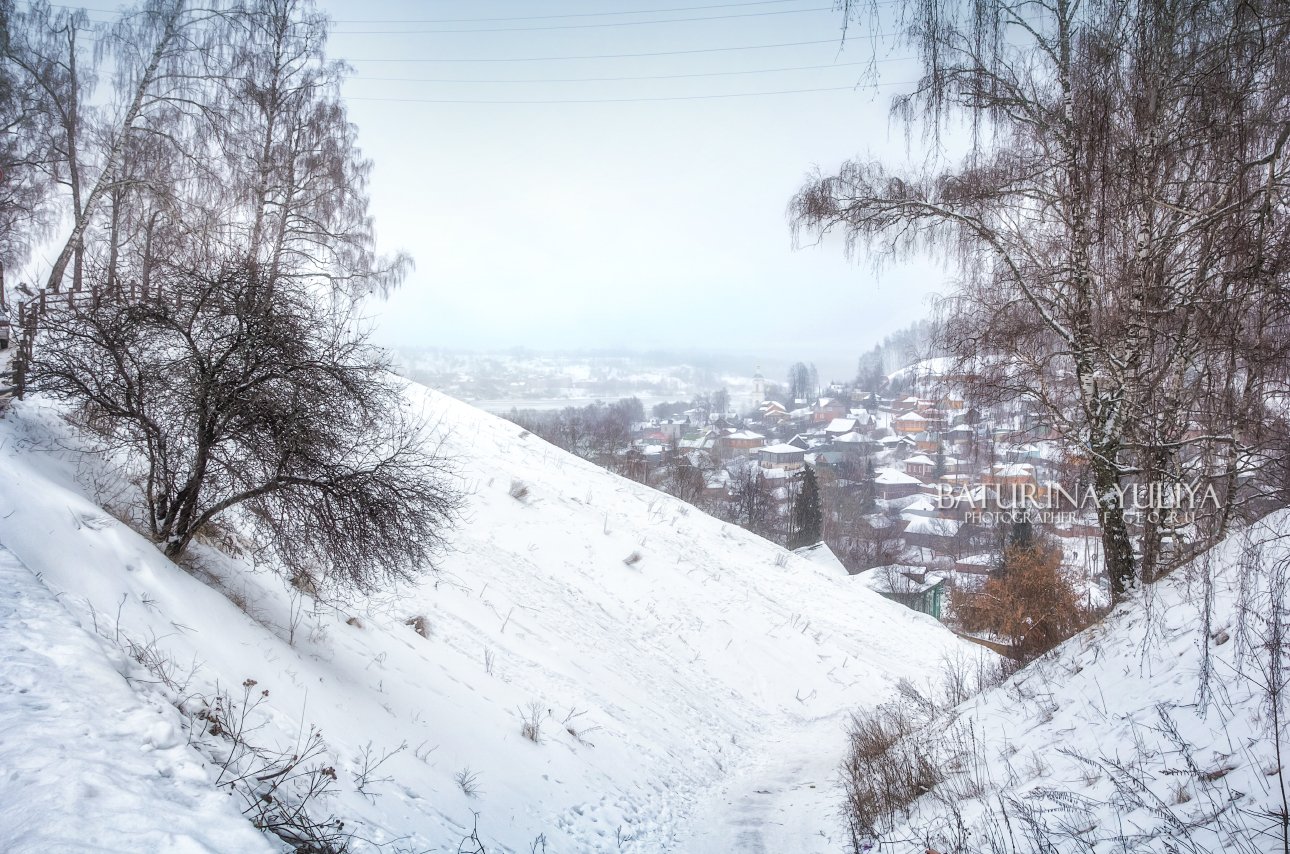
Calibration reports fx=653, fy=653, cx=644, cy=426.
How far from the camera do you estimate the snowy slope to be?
3.02m

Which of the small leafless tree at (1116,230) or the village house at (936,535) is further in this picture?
the village house at (936,535)

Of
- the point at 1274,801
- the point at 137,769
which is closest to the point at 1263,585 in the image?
the point at 1274,801

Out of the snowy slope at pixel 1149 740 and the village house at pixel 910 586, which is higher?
the snowy slope at pixel 1149 740

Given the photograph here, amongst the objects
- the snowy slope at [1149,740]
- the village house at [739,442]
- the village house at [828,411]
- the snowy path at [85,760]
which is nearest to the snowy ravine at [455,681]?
the snowy path at [85,760]

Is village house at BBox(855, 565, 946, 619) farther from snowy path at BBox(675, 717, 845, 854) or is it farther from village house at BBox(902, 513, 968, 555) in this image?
snowy path at BBox(675, 717, 845, 854)

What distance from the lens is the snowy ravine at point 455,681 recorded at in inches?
119

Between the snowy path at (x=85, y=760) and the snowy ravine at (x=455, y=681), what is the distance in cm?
1

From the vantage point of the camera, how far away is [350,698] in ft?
18.1

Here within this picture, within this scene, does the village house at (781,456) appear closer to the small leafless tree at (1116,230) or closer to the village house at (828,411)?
the village house at (828,411)

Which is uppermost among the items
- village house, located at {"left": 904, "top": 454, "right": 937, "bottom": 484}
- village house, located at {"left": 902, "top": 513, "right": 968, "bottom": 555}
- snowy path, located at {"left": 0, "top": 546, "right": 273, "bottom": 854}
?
snowy path, located at {"left": 0, "top": 546, "right": 273, "bottom": 854}

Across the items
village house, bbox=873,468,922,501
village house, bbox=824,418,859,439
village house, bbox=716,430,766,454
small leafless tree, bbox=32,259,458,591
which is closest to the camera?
small leafless tree, bbox=32,259,458,591

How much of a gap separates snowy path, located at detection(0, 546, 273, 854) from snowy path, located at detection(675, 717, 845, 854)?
4426mm

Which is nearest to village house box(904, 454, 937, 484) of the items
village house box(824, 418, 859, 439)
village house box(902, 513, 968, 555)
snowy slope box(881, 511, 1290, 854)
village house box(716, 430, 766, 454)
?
village house box(902, 513, 968, 555)

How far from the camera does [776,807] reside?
6.77 metres
